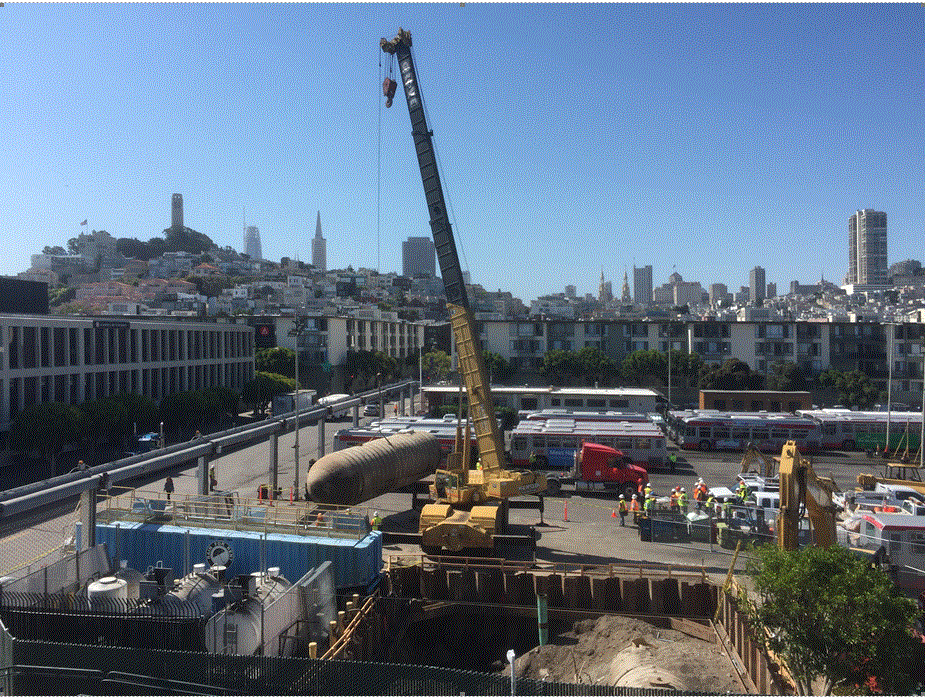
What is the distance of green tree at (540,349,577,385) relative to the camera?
70.6m

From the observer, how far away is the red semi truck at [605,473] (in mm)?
30938

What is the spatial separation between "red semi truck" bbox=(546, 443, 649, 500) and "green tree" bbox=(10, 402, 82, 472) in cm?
2571

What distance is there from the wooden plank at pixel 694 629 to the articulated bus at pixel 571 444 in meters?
18.0

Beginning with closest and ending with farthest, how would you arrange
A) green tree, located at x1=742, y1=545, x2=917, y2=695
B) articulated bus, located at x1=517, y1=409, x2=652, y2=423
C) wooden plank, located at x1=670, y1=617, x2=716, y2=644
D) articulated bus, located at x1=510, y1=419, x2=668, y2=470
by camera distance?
1. green tree, located at x1=742, y1=545, x2=917, y2=695
2. wooden plank, located at x1=670, y1=617, x2=716, y2=644
3. articulated bus, located at x1=510, y1=419, x2=668, y2=470
4. articulated bus, located at x1=517, y1=409, x2=652, y2=423

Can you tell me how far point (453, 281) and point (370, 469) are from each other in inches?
282

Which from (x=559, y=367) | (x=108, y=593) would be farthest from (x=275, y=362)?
(x=108, y=593)

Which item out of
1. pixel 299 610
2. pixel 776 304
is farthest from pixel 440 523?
pixel 776 304

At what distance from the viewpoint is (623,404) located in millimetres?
50594

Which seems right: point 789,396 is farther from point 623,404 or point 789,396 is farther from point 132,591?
point 132,591

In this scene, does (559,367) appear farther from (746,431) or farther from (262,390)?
(262,390)

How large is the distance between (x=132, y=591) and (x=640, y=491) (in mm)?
20781

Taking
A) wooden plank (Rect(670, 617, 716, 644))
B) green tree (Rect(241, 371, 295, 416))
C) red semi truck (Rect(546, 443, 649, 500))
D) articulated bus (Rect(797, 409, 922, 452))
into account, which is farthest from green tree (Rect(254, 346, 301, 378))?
wooden plank (Rect(670, 617, 716, 644))

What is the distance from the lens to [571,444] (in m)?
36.2

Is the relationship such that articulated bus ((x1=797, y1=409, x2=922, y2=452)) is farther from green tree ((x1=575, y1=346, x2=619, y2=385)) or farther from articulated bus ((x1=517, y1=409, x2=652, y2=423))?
green tree ((x1=575, y1=346, x2=619, y2=385))
